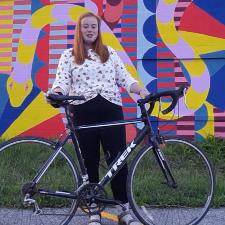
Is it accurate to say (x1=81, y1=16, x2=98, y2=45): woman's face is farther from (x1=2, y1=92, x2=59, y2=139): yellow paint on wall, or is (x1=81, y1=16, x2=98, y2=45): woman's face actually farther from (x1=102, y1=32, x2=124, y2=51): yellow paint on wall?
(x1=2, y1=92, x2=59, y2=139): yellow paint on wall

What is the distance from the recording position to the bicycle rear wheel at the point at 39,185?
411 cm

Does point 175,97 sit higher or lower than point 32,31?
lower

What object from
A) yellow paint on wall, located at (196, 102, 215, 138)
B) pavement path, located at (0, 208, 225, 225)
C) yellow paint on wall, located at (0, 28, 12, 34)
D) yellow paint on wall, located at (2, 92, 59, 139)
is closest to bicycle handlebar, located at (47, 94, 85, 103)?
pavement path, located at (0, 208, 225, 225)

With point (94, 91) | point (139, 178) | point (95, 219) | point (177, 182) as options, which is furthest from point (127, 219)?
point (94, 91)

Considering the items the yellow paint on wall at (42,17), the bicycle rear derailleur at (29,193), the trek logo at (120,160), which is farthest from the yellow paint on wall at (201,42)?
the bicycle rear derailleur at (29,193)

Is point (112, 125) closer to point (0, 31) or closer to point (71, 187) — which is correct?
point (71, 187)

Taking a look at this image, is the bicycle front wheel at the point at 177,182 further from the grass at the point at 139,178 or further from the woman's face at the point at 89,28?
the woman's face at the point at 89,28

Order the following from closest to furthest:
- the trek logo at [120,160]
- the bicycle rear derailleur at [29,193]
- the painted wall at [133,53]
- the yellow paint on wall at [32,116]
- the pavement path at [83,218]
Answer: the bicycle rear derailleur at [29,193] → the trek logo at [120,160] → the pavement path at [83,218] → the painted wall at [133,53] → the yellow paint on wall at [32,116]

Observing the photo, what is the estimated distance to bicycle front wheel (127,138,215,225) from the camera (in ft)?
13.7

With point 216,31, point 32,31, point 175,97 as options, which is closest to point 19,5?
point 32,31

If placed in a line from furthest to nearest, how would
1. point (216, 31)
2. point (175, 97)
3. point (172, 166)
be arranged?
point (216, 31) → point (172, 166) → point (175, 97)

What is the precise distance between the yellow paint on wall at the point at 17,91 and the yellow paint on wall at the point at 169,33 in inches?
82.1

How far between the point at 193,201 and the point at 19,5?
14.7 feet

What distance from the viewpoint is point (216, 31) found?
724 centimetres
